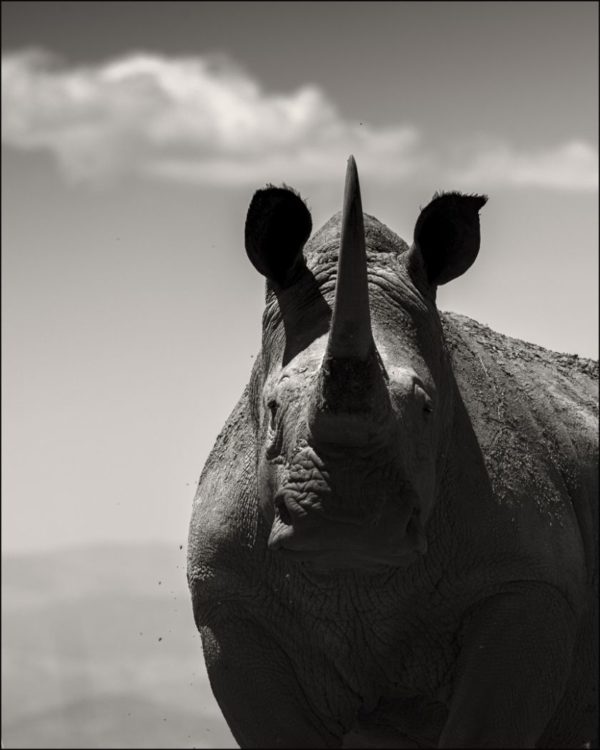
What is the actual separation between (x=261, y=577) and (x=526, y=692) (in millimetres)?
1329

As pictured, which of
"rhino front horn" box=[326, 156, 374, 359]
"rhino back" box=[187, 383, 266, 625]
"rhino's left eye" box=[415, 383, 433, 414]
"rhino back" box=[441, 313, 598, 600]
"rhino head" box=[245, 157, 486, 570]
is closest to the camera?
"rhino head" box=[245, 157, 486, 570]

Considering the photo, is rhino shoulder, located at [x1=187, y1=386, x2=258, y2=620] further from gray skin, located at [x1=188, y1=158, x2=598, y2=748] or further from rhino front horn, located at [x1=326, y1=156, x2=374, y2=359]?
rhino front horn, located at [x1=326, y1=156, x2=374, y2=359]

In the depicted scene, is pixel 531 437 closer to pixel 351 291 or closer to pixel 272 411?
pixel 272 411

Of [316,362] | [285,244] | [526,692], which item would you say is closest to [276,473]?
[316,362]

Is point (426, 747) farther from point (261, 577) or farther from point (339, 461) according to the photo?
point (339, 461)

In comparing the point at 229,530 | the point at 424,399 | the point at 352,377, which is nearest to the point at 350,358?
the point at 352,377

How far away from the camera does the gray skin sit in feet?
25.3

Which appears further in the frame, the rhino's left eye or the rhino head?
the rhino's left eye

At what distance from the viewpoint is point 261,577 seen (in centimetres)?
810

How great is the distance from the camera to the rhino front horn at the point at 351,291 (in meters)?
6.89

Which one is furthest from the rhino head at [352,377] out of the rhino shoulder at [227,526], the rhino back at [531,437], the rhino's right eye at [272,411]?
the rhino back at [531,437]

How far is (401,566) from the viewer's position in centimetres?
760

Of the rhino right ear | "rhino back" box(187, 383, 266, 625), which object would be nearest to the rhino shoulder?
"rhino back" box(187, 383, 266, 625)

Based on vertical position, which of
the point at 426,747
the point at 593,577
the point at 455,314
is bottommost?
the point at 426,747
